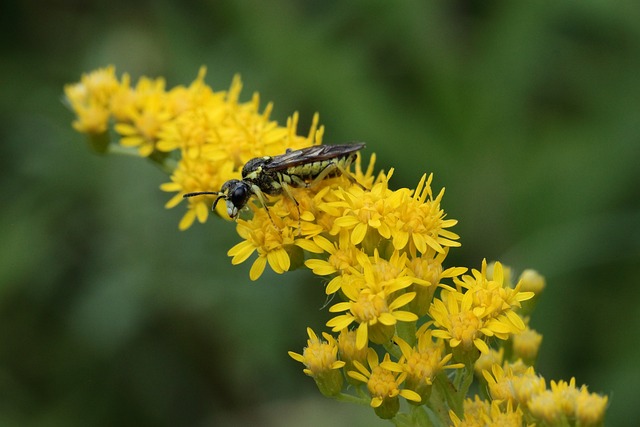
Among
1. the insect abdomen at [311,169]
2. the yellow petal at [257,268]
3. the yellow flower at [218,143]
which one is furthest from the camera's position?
the yellow flower at [218,143]

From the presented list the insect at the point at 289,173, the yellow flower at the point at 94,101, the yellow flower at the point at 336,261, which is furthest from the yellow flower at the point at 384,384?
the yellow flower at the point at 94,101

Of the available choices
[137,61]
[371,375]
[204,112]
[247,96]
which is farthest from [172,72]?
[371,375]

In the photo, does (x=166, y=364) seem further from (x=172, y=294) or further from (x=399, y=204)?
(x=399, y=204)

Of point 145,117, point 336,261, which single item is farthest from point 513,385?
point 145,117

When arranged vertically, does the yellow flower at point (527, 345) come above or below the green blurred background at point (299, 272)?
below

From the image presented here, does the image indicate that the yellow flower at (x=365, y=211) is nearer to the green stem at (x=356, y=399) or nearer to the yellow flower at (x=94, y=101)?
the green stem at (x=356, y=399)

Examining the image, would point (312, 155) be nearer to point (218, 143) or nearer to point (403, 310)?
point (218, 143)
